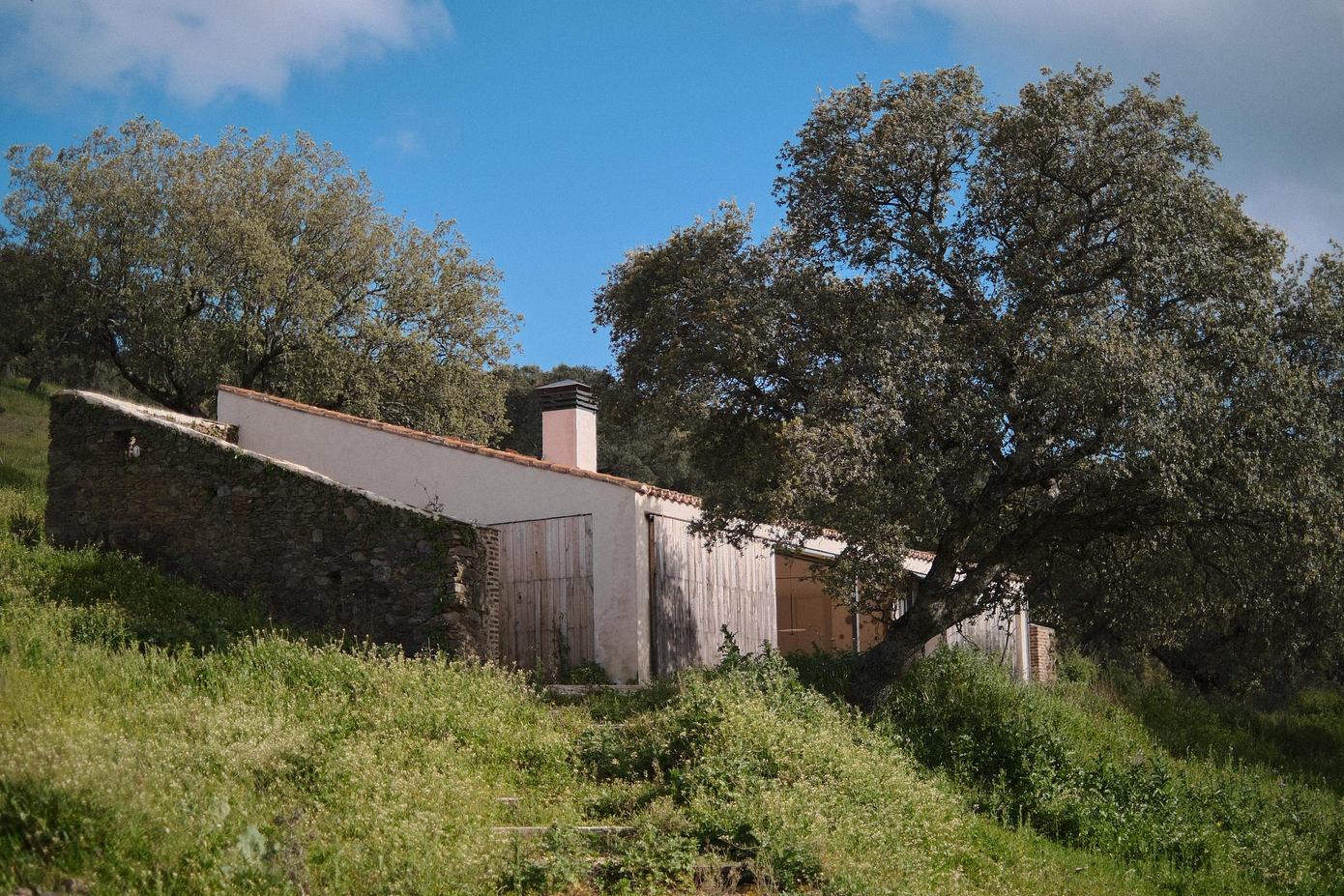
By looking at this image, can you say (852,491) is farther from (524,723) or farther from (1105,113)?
(1105,113)

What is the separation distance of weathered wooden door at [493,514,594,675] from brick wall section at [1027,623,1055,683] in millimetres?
11514

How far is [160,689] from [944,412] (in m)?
8.73

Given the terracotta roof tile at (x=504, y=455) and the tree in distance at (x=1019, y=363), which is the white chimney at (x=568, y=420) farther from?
the tree in distance at (x=1019, y=363)

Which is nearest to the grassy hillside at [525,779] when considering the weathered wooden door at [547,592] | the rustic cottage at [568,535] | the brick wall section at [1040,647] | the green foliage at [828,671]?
the green foliage at [828,671]

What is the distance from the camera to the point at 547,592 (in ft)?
57.9

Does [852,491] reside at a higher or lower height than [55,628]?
higher

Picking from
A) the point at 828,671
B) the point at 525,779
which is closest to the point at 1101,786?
the point at 828,671

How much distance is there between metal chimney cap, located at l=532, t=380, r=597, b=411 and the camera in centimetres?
2003

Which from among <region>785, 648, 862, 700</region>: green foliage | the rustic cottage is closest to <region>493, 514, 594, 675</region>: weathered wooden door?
the rustic cottage

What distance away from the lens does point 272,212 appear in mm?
27781

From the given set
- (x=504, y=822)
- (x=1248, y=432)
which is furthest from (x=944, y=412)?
(x=504, y=822)

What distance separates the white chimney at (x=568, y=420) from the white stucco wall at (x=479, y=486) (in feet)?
6.84

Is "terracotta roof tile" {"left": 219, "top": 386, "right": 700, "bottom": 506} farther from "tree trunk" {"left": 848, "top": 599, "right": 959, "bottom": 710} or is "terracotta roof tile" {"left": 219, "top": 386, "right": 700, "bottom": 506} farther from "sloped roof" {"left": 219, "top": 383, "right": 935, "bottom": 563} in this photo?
"tree trunk" {"left": 848, "top": 599, "right": 959, "bottom": 710}

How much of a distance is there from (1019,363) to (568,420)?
7.79m
